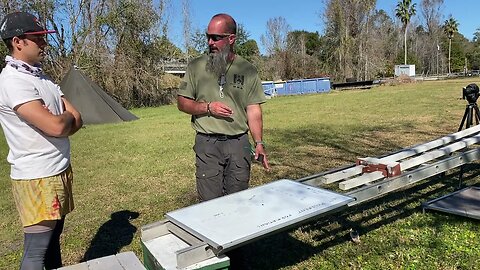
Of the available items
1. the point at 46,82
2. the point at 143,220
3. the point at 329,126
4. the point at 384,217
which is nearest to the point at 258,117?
the point at 46,82

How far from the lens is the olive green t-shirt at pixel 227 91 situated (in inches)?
124

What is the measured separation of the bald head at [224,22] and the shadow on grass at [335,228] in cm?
159

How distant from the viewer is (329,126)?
1210 centimetres

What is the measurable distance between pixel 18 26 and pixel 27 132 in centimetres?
56

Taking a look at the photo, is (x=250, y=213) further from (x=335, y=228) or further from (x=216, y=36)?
(x=335, y=228)

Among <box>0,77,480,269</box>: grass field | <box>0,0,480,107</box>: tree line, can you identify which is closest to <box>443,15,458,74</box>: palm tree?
<box>0,0,480,107</box>: tree line

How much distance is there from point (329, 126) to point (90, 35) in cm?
1960

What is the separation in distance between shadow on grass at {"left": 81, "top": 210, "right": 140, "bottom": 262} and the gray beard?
196 cm

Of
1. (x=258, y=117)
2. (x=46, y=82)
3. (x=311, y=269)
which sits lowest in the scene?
(x=311, y=269)

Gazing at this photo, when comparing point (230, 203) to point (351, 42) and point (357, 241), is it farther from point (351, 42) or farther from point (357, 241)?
point (351, 42)

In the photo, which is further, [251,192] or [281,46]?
[281,46]

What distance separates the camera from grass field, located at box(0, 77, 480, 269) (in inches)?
140

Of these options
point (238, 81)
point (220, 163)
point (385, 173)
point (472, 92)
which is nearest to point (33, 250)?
point (220, 163)

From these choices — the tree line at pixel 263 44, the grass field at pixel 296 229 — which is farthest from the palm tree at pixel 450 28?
the grass field at pixel 296 229
